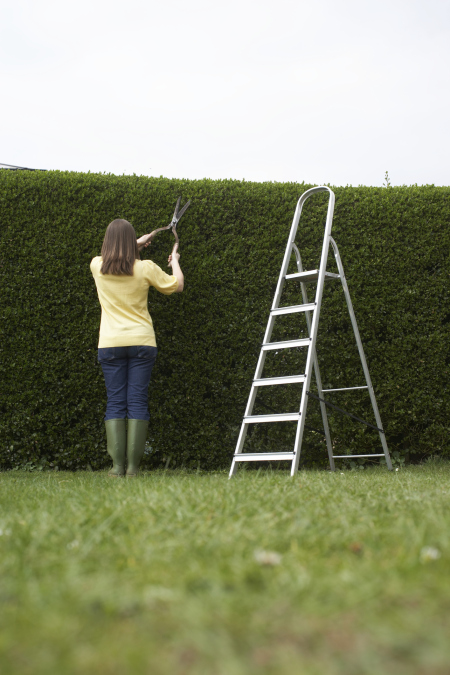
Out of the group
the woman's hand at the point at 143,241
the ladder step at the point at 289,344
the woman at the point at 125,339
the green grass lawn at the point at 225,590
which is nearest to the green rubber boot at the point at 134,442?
the woman at the point at 125,339

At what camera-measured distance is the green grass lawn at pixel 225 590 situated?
98cm

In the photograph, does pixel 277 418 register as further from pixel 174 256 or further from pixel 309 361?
pixel 174 256

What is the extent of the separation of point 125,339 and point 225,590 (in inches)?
128

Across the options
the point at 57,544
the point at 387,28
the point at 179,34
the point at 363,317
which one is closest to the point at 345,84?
the point at 387,28

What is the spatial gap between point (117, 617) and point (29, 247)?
4401 millimetres

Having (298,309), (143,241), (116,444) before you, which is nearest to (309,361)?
(298,309)

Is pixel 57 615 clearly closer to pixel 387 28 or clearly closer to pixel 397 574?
pixel 397 574

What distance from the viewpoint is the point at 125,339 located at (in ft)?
14.5

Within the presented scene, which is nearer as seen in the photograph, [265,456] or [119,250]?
[265,456]

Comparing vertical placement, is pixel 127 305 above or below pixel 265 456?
above

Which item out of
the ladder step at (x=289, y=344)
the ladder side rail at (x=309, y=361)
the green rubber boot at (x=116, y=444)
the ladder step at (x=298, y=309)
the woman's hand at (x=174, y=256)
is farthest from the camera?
the woman's hand at (x=174, y=256)

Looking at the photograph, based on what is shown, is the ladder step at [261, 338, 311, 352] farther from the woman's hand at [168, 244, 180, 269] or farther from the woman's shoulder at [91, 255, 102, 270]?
the woman's shoulder at [91, 255, 102, 270]

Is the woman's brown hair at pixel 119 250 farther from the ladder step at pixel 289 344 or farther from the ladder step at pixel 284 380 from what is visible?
the ladder step at pixel 284 380

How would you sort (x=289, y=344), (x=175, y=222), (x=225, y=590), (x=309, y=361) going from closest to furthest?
1. (x=225, y=590)
2. (x=309, y=361)
3. (x=289, y=344)
4. (x=175, y=222)
